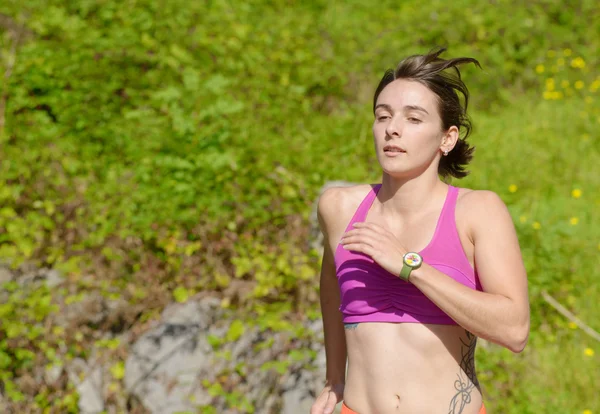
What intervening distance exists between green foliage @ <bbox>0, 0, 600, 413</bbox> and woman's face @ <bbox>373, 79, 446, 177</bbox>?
7.92 feet

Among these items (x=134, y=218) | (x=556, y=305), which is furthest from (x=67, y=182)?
(x=556, y=305)

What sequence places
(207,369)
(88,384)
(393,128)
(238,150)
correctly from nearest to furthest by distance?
(393,128), (207,369), (88,384), (238,150)

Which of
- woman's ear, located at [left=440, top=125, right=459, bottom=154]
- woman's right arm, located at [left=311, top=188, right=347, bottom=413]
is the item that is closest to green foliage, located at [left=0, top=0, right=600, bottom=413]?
woman's right arm, located at [left=311, top=188, right=347, bottom=413]

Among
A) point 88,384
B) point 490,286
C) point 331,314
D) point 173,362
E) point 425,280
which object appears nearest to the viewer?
point 425,280

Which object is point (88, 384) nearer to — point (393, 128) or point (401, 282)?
point (401, 282)

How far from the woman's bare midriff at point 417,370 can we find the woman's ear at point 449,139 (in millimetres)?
570

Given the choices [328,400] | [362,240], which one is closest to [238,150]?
[328,400]

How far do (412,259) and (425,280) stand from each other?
0.22ft

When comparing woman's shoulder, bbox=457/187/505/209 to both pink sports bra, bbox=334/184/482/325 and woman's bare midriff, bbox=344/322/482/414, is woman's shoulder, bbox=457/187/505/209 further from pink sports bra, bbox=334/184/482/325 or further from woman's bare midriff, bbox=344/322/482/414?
woman's bare midriff, bbox=344/322/482/414

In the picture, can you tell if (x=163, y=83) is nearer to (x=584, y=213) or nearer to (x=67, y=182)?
(x=67, y=182)

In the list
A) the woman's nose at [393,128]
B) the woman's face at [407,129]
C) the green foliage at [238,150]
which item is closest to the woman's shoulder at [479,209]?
the woman's face at [407,129]

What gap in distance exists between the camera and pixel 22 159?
20.6ft

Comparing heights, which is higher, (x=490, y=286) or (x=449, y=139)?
(x=449, y=139)

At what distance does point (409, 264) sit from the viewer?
1937mm
